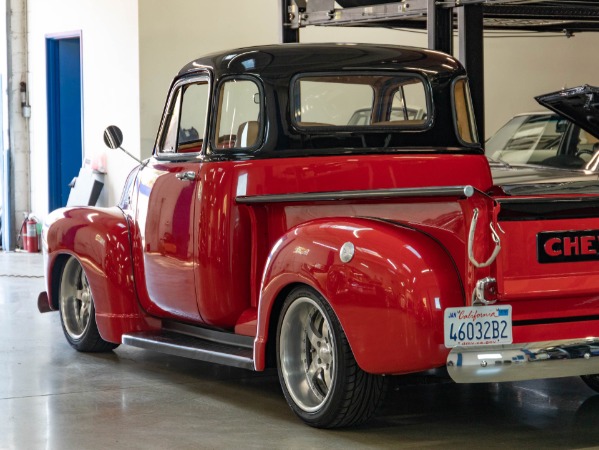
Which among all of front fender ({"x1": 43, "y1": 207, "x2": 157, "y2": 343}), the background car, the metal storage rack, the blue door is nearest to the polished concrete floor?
front fender ({"x1": 43, "y1": 207, "x2": 157, "y2": 343})

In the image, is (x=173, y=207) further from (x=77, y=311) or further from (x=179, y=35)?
(x=179, y=35)

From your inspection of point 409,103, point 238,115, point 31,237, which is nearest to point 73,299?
point 238,115

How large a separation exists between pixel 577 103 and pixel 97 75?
9300 mm

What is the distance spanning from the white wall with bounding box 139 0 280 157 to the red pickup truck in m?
6.37

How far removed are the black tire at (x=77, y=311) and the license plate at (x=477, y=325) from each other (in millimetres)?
3197

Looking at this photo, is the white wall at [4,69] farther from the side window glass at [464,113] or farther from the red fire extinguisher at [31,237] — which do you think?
the side window glass at [464,113]

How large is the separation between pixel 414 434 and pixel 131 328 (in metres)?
2.28

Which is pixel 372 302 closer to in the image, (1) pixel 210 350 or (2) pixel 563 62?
(1) pixel 210 350

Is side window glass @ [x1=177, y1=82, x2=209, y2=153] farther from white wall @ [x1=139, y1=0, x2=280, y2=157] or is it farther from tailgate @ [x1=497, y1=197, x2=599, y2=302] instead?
white wall @ [x1=139, y1=0, x2=280, y2=157]

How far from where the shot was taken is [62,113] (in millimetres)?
15891

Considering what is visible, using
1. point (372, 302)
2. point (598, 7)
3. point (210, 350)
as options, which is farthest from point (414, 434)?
point (598, 7)

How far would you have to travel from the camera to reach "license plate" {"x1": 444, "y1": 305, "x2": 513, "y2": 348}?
4719mm

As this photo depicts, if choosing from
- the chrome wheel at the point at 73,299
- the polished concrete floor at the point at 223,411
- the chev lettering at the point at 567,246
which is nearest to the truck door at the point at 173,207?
the polished concrete floor at the point at 223,411

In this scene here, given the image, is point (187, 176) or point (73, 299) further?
point (73, 299)
